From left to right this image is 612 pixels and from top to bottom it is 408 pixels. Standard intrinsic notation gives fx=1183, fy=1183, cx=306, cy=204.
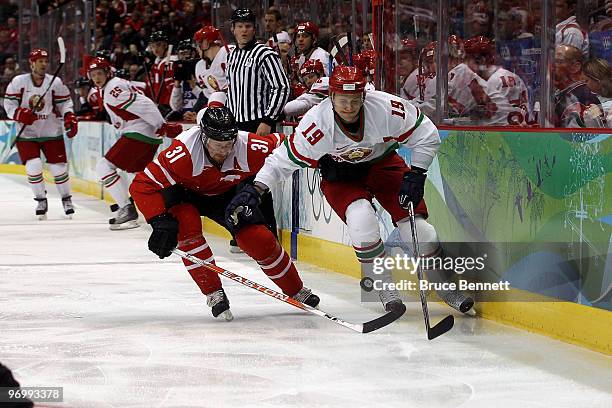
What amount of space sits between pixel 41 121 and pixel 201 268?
5634 mm

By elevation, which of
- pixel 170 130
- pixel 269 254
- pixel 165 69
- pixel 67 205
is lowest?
pixel 67 205

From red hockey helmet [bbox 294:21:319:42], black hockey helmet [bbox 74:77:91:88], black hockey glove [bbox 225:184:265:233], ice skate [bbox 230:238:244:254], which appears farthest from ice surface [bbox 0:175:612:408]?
black hockey helmet [bbox 74:77:91:88]

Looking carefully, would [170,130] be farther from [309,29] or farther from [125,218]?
[309,29]

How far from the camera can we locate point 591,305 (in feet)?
13.5

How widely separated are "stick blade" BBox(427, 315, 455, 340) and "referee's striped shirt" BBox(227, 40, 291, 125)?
9.98ft

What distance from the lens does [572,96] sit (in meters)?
4.96

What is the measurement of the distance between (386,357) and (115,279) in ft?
8.50

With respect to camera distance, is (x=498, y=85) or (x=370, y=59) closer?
(x=498, y=85)

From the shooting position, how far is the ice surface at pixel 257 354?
3.48 meters

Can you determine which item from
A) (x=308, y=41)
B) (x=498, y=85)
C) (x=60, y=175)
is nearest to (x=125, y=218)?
(x=60, y=175)

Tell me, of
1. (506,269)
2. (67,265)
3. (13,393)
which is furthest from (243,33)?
(13,393)

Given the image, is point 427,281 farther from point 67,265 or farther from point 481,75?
point 67,265

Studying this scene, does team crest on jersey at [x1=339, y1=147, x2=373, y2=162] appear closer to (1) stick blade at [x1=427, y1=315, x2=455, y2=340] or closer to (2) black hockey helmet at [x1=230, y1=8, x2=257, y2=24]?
(1) stick blade at [x1=427, y1=315, x2=455, y2=340]

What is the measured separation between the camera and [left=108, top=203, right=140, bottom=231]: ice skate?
909cm
